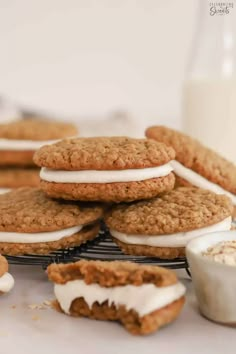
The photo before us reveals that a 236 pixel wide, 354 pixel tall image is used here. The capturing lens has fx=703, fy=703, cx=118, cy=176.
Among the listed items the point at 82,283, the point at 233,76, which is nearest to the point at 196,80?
the point at 233,76

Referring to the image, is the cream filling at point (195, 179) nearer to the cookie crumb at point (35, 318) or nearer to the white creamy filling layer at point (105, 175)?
the white creamy filling layer at point (105, 175)

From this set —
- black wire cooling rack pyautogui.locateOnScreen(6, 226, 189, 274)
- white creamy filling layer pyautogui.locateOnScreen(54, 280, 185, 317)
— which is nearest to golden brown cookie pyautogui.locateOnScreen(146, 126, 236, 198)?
black wire cooling rack pyautogui.locateOnScreen(6, 226, 189, 274)

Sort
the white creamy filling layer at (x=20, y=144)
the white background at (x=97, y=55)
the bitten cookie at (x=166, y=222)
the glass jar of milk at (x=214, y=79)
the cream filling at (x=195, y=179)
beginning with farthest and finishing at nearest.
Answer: the white background at (x=97, y=55), the glass jar of milk at (x=214, y=79), the white creamy filling layer at (x=20, y=144), the cream filling at (x=195, y=179), the bitten cookie at (x=166, y=222)

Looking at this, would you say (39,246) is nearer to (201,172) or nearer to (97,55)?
Result: (201,172)

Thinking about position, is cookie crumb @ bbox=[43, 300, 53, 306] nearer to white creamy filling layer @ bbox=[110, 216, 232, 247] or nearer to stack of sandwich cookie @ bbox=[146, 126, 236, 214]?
white creamy filling layer @ bbox=[110, 216, 232, 247]

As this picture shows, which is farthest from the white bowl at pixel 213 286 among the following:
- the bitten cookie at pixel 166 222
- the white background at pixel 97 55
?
the white background at pixel 97 55

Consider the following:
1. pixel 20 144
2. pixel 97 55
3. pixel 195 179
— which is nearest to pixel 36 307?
pixel 195 179

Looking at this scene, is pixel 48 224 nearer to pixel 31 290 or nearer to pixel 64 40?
pixel 31 290
